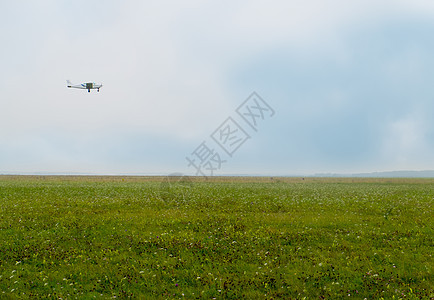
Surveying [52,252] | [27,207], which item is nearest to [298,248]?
[52,252]

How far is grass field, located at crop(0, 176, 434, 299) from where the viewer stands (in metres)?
11.2

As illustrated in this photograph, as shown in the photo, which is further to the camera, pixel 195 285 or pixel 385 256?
pixel 385 256

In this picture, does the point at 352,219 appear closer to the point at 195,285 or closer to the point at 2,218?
the point at 195,285

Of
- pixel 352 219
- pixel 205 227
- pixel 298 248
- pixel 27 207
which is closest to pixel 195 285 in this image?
pixel 298 248

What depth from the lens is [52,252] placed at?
14.8 metres

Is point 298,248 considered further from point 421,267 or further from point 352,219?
point 352,219

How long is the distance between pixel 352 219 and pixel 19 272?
19.1 meters

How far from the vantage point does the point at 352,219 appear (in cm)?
2089

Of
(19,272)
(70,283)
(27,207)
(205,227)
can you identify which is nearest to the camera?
(70,283)

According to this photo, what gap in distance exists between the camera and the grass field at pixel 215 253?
11180mm

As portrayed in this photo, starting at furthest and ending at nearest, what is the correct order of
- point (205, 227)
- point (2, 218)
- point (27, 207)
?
point (27, 207), point (2, 218), point (205, 227)

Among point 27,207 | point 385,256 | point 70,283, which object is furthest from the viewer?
point 27,207

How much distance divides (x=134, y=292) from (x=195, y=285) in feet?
7.16

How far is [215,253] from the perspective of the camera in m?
14.4
